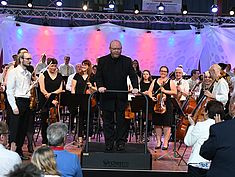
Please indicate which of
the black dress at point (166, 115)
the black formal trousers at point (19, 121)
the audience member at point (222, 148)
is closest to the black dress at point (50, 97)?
the black formal trousers at point (19, 121)

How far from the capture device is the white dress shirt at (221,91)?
6840mm

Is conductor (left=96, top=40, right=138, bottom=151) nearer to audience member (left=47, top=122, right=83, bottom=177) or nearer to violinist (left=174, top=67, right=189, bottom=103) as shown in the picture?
audience member (left=47, top=122, right=83, bottom=177)

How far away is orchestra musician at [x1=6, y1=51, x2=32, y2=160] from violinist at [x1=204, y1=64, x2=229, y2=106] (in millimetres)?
2698

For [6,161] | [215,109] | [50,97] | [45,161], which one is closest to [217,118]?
[215,109]

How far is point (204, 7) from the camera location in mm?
17969

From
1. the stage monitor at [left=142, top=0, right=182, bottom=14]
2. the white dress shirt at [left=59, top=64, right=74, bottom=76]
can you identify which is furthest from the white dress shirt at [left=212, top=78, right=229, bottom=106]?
the stage monitor at [left=142, top=0, right=182, bottom=14]

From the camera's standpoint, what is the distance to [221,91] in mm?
6875

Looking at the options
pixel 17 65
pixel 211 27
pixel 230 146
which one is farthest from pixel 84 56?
pixel 230 146

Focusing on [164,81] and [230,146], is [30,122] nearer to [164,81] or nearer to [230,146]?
[164,81]

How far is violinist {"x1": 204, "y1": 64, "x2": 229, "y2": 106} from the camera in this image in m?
6.83

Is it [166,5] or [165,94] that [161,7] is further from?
[165,94]

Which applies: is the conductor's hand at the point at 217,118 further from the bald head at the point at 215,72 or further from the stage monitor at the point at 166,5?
the stage monitor at the point at 166,5

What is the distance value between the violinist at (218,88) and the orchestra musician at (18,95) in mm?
2698

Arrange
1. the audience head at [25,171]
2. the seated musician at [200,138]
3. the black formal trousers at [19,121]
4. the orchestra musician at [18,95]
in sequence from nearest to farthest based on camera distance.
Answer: the audience head at [25,171] < the seated musician at [200,138] < the orchestra musician at [18,95] < the black formal trousers at [19,121]
